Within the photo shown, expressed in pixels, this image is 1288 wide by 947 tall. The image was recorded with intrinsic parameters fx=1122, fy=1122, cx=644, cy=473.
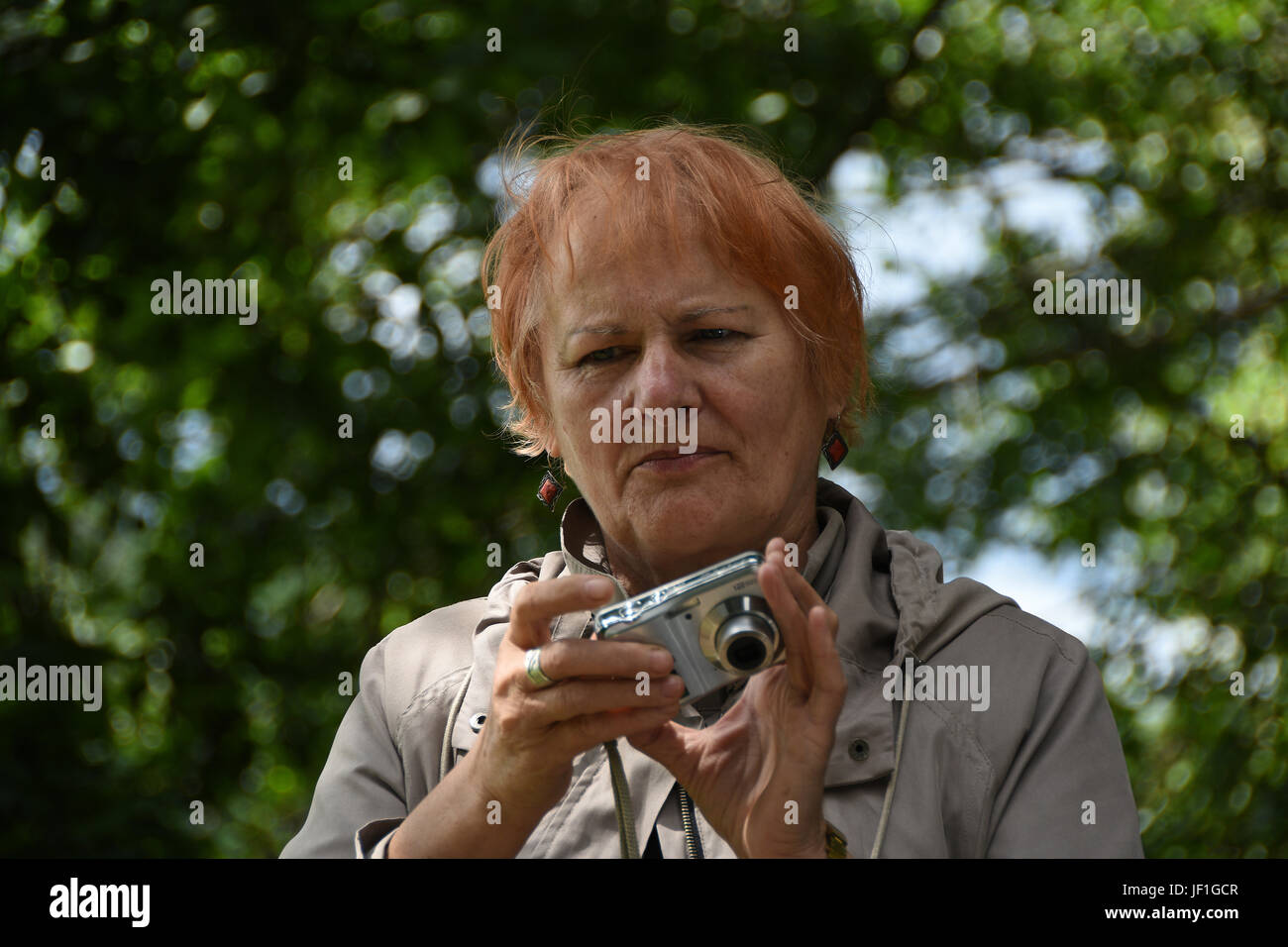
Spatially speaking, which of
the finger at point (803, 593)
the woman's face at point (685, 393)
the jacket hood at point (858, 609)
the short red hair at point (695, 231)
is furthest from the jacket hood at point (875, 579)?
the finger at point (803, 593)

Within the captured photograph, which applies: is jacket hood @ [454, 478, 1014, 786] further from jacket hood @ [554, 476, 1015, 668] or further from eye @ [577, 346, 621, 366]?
eye @ [577, 346, 621, 366]

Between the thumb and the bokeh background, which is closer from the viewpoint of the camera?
the thumb

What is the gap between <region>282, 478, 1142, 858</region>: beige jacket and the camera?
1.55 metres

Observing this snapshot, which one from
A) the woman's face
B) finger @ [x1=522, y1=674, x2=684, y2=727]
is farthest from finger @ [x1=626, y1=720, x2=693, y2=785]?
the woman's face

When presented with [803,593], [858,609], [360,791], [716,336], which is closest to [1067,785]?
[858,609]

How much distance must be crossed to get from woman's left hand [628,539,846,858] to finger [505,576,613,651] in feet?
0.63

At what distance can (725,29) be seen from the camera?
3.67 meters

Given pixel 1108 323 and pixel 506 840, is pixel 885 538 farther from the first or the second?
pixel 1108 323

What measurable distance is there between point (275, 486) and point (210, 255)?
0.75 metres

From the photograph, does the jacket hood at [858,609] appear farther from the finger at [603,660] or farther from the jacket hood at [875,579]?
the finger at [603,660]

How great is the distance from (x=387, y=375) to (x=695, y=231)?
77.8 inches

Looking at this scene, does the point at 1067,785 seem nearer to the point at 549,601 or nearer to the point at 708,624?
the point at 708,624

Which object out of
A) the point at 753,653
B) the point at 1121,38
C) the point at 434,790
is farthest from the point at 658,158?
the point at 1121,38

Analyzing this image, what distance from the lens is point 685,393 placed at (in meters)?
1.72
